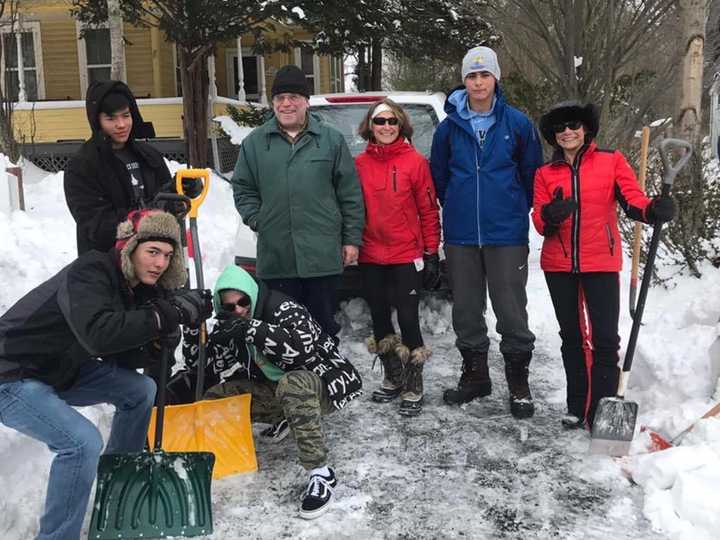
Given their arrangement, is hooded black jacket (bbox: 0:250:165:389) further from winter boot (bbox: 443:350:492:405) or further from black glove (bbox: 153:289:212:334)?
winter boot (bbox: 443:350:492:405)

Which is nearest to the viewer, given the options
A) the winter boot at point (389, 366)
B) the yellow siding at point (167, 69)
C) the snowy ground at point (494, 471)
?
the snowy ground at point (494, 471)

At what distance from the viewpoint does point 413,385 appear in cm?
427

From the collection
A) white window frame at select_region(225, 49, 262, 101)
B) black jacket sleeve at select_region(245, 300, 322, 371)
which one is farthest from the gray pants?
white window frame at select_region(225, 49, 262, 101)

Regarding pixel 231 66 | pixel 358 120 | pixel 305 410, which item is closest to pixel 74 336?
pixel 305 410

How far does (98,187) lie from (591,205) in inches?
99.8

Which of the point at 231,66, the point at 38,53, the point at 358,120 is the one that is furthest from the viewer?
the point at 231,66

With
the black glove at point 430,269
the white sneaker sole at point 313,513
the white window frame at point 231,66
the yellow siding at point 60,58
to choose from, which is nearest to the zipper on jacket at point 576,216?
the black glove at point 430,269

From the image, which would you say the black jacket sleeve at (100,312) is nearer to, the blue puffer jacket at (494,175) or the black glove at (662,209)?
the blue puffer jacket at (494,175)

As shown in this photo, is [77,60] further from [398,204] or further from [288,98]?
[398,204]

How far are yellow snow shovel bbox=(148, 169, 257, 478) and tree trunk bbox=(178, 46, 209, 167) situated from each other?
33.9ft

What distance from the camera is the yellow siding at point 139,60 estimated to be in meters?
17.1

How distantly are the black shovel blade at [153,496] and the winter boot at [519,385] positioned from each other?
6.29 ft

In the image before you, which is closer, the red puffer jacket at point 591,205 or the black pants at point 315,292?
the red puffer jacket at point 591,205

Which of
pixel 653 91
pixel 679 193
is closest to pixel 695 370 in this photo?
A: pixel 679 193
